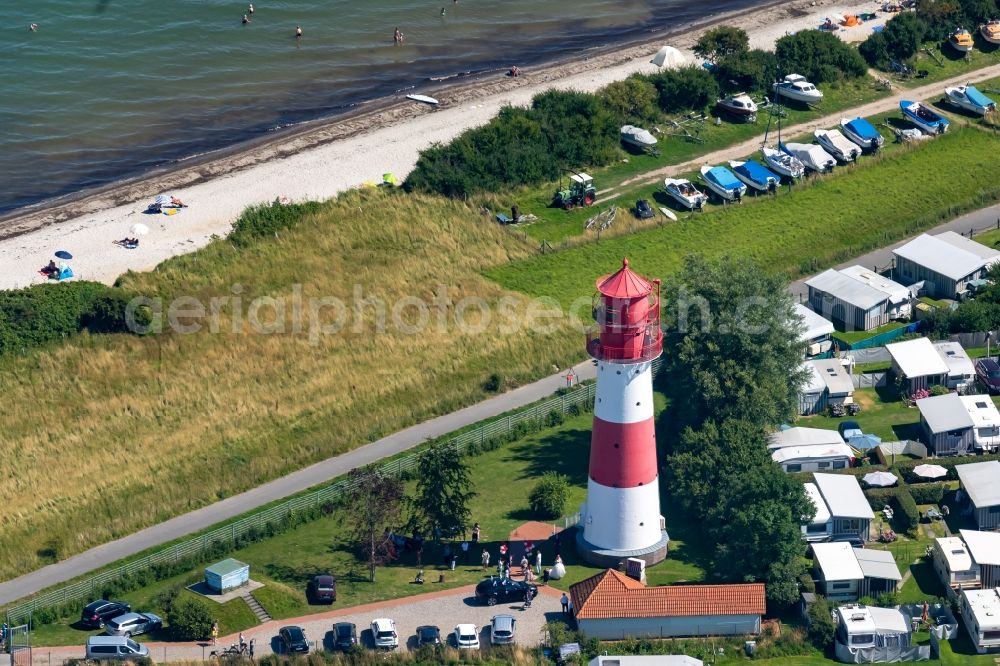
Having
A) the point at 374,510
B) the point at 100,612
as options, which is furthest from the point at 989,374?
the point at 100,612

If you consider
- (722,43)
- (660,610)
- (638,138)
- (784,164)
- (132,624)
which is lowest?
Result: (660,610)

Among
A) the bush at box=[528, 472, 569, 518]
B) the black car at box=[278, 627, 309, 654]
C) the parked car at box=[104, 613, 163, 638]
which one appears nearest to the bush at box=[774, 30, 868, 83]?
the bush at box=[528, 472, 569, 518]

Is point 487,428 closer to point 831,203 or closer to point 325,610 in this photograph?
point 325,610

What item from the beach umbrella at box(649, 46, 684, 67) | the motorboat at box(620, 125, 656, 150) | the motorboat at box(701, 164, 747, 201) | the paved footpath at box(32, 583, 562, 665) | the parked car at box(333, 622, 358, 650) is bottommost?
the paved footpath at box(32, 583, 562, 665)

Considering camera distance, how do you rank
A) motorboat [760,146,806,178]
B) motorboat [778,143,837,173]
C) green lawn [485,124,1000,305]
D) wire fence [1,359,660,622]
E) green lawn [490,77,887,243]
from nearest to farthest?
wire fence [1,359,660,622], green lawn [485,124,1000,305], green lawn [490,77,887,243], motorboat [760,146,806,178], motorboat [778,143,837,173]

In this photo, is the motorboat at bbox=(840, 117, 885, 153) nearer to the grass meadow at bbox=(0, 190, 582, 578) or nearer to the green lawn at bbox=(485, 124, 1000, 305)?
the green lawn at bbox=(485, 124, 1000, 305)

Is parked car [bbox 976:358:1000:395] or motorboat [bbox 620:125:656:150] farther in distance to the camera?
motorboat [bbox 620:125:656:150]

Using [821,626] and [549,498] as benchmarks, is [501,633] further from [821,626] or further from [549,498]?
[821,626]
